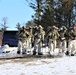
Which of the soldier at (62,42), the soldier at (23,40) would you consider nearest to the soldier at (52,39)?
the soldier at (62,42)

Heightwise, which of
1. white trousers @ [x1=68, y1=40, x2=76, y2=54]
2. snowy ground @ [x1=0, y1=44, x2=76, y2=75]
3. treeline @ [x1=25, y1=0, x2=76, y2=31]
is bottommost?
snowy ground @ [x1=0, y1=44, x2=76, y2=75]

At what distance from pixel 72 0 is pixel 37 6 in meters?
5.59

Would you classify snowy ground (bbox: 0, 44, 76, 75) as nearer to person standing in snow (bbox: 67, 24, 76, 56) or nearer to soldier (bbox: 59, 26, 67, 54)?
person standing in snow (bbox: 67, 24, 76, 56)

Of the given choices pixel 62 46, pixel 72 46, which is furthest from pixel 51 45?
pixel 72 46

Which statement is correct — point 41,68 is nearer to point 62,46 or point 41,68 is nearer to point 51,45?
point 51,45

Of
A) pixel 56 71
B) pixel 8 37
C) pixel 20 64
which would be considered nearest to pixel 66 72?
pixel 56 71

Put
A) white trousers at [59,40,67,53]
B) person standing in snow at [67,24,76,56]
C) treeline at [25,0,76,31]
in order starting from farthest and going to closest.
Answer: treeline at [25,0,76,31] < white trousers at [59,40,67,53] < person standing in snow at [67,24,76,56]

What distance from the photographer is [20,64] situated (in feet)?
70.5

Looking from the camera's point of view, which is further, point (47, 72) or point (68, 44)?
point (68, 44)

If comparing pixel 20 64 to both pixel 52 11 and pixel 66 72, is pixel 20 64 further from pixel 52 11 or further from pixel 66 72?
pixel 52 11

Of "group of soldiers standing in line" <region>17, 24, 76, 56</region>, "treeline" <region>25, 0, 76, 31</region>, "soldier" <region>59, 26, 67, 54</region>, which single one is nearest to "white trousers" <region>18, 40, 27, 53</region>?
"group of soldiers standing in line" <region>17, 24, 76, 56</region>

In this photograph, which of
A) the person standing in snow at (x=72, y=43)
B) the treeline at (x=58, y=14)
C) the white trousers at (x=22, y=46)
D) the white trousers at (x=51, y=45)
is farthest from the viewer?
the treeline at (x=58, y=14)

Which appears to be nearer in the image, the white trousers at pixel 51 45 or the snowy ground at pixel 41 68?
the snowy ground at pixel 41 68

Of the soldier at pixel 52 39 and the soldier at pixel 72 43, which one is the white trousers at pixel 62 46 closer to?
the soldier at pixel 72 43
